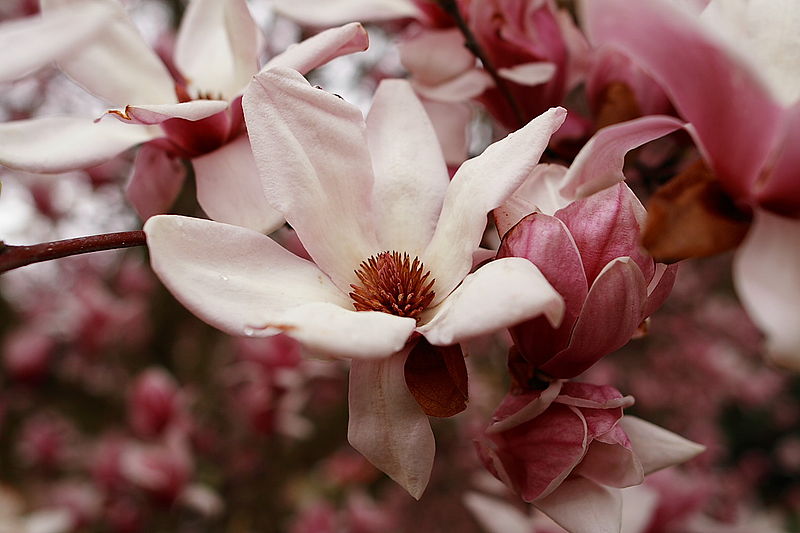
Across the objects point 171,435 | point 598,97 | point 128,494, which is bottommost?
point 128,494

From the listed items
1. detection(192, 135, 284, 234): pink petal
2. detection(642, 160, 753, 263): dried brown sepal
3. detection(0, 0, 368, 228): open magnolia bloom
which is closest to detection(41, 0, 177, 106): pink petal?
detection(0, 0, 368, 228): open magnolia bloom

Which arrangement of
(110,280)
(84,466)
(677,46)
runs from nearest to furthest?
(677,46) → (84,466) → (110,280)

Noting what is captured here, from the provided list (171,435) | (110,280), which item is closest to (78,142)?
(171,435)

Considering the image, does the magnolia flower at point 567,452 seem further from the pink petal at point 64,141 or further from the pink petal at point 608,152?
the pink petal at point 64,141

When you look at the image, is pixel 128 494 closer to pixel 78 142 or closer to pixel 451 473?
pixel 451 473

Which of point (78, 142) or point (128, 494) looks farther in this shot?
Answer: point (128, 494)

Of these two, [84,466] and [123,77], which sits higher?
[123,77]

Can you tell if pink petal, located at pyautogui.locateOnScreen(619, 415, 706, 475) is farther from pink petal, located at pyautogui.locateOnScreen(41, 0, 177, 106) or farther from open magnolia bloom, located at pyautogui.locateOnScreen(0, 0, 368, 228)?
pink petal, located at pyautogui.locateOnScreen(41, 0, 177, 106)
